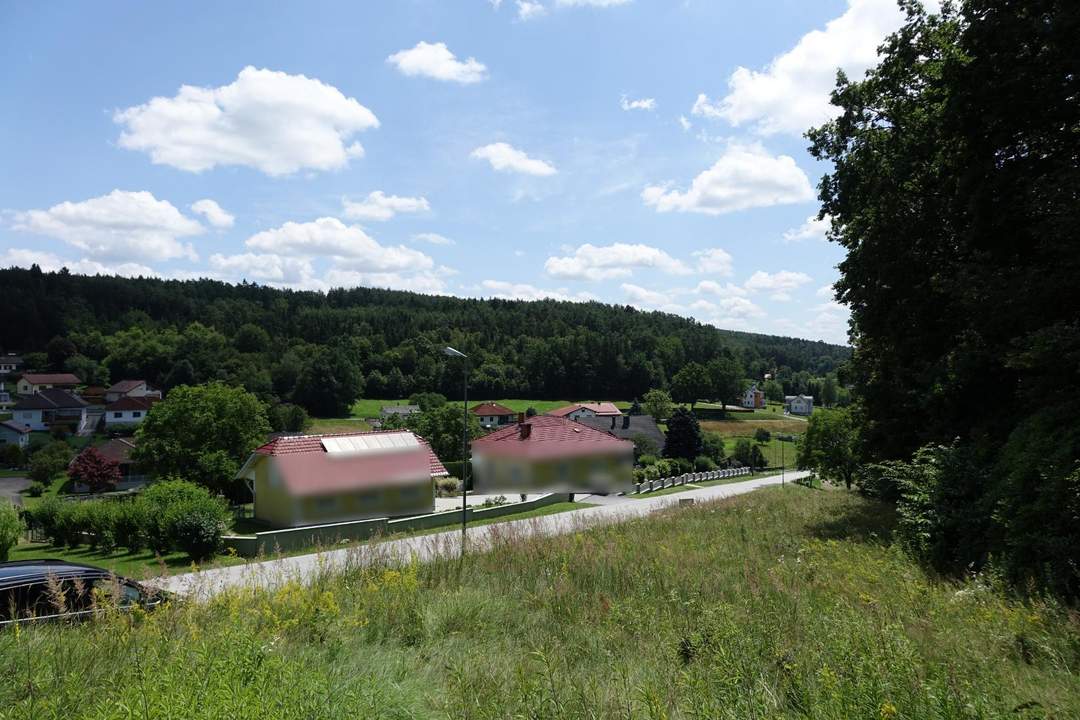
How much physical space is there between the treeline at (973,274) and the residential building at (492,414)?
67.7 m

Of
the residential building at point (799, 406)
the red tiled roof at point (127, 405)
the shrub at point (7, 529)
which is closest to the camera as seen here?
the shrub at point (7, 529)

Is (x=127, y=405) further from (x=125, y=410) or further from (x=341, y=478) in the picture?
(x=341, y=478)

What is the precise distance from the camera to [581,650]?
5.79m

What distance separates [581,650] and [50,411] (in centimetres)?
10940

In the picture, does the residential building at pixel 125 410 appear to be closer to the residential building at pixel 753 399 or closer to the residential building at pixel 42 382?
the residential building at pixel 42 382

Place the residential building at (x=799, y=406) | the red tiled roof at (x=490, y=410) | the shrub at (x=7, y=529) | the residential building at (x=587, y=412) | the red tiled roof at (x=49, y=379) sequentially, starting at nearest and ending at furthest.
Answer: the shrub at (x=7, y=529), the residential building at (x=587, y=412), the red tiled roof at (x=490, y=410), the red tiled roof at (x=49, y=379), the residential building at (x=799, y=406)

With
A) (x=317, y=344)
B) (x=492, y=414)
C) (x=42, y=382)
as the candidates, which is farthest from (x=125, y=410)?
(x=492, y=414)

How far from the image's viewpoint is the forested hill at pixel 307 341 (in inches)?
4114

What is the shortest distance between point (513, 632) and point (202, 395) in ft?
141

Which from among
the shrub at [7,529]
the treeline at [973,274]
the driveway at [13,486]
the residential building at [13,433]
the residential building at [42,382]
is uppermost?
the treeline at [973,274]

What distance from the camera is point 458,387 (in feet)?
347

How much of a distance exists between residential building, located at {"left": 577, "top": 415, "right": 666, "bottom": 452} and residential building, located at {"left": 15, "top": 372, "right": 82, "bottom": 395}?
291 ft

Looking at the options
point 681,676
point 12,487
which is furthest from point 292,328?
point 681,676

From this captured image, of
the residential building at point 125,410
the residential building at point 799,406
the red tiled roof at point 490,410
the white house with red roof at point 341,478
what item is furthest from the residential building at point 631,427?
the residential building at point 799,406
